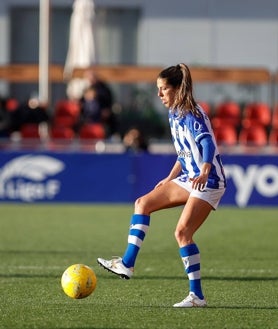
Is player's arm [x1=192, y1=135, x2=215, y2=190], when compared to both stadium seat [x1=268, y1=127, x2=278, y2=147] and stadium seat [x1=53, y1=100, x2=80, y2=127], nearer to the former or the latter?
stadium seat [x1=268, y1=127, x2=278, y2=147]

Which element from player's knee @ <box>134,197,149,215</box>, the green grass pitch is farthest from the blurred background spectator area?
player's knee @ <box>134,197,149,215</box>

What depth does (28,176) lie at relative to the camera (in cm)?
2012

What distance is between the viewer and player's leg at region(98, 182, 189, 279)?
9.08 m

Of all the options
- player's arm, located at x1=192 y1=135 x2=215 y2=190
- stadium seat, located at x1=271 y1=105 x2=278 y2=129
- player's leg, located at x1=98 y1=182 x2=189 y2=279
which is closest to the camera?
player's arm, located at x1=192 y1=135 x2=215 y2=190

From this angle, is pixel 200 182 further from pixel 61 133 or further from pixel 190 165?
pixel 61 133

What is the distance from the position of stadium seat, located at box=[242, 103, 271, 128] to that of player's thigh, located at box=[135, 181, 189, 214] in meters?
15.5

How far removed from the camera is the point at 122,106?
26.5 metres

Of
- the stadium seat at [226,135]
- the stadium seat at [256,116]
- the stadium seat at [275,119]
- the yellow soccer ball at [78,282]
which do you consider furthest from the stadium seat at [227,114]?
the yellow soccer ball at [78,282]

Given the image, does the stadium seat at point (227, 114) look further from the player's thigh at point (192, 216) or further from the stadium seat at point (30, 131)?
the player's thigh at point (192, 216)

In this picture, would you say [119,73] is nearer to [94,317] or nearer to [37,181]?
[37,181]

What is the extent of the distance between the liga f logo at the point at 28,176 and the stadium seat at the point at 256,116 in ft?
19.1

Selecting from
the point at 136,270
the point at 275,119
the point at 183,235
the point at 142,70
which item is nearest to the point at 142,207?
the point at 183,235

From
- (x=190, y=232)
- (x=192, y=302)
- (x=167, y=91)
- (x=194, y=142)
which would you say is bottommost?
(x=192, y=302)

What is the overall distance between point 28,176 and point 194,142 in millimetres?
11504
